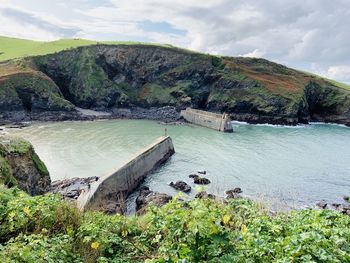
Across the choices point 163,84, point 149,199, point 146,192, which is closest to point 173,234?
point 149,199

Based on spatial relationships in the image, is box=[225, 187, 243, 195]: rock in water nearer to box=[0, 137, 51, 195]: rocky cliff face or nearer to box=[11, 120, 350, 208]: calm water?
box=[11, 120, 350, 208]: calm water

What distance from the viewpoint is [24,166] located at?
68.3 ft

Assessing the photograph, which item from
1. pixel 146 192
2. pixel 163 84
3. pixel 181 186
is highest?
pixel 163 84

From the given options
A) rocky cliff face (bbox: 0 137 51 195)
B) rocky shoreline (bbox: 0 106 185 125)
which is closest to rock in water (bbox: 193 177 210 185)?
rocky cliff face (bbox: 0 137 51 195)

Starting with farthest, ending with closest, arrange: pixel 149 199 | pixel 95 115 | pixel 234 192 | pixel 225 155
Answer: pixel 95 115
pixel 225 155
pixel 234 192
pixel 149 199

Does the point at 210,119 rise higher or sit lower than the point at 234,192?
higher

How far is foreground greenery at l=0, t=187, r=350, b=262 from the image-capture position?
5.80m

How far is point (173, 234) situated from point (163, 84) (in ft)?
246

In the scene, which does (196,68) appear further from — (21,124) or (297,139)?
(21,124)

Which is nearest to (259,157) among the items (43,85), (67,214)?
(67,214)

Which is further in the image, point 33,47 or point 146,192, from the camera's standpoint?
point 33,47

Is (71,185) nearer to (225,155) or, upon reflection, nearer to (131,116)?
(225,155)

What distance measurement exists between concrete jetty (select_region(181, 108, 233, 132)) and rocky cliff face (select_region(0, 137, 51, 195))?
3628 cm

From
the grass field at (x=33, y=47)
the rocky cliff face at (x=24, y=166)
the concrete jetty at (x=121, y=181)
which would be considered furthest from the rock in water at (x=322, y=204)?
the grass field at (x=33, y=47)
